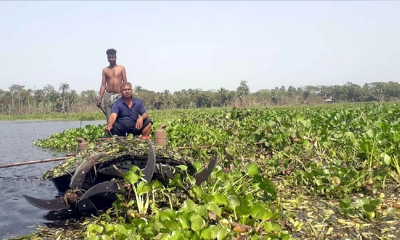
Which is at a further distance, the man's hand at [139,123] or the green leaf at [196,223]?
the man's hand at [139,123]

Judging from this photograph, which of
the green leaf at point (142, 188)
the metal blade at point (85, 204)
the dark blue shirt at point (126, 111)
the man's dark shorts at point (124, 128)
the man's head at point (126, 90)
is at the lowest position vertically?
the metal blade at point (85, 204)

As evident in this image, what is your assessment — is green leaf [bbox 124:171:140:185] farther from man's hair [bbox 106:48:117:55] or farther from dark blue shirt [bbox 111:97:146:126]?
man's hair [bbox 106:48:117:55]

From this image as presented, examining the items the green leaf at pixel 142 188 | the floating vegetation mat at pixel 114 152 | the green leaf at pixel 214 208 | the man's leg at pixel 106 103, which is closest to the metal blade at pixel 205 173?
the floating vegetation mat at pixel 114 152

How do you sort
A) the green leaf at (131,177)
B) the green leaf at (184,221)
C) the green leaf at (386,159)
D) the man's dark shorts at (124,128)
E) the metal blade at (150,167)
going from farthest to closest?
the man's dark shorts at (124,128)
the green leaf at (386,159)
the metal blade at (150,167)
the green leaf at (131,177)
the green leaf at (184,221)

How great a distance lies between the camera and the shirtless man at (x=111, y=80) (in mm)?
8198

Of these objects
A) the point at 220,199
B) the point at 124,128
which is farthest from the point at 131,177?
the point at 124,128

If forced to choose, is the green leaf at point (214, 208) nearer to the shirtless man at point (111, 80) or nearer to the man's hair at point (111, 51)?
the shirtless man at point (111, 80)

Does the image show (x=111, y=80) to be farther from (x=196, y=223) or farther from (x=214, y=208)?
(x=196, y=223)

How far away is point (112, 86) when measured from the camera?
831 cm

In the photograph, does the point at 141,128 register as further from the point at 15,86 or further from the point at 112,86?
the point at 15,86

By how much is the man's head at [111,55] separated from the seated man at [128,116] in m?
2.39

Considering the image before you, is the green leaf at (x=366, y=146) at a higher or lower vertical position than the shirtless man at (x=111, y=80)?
lower

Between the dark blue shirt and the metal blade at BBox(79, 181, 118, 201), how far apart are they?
6.47 feet

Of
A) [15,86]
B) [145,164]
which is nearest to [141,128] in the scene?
[145,164]
